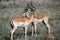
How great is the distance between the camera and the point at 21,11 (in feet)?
23.0

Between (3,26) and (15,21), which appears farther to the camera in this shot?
(3,26)

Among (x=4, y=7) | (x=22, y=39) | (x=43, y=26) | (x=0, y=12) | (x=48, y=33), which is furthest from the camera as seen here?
(x=4, y=7)

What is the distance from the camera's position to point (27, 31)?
5648 mm

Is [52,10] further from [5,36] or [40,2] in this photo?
[5,36]

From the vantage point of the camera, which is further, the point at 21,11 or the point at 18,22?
the point at 21,11

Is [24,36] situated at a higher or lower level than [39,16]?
lower

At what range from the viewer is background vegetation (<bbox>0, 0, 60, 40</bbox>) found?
541 cm

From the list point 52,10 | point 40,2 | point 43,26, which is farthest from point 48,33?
point 40,2

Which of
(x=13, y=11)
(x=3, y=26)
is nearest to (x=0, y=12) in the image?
(x=13, y=11)

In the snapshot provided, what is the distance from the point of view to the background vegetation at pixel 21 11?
5406mm

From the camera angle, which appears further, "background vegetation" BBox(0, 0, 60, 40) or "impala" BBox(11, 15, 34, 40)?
"background vegetation" BBox(0, 0, 60, 40)

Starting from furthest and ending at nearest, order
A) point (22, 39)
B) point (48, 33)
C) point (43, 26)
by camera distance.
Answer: point (43, 26), point (48, 33), point (22, 39)

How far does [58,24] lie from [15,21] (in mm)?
1453

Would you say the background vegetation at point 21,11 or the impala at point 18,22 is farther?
the background vegetation at point 21,11
